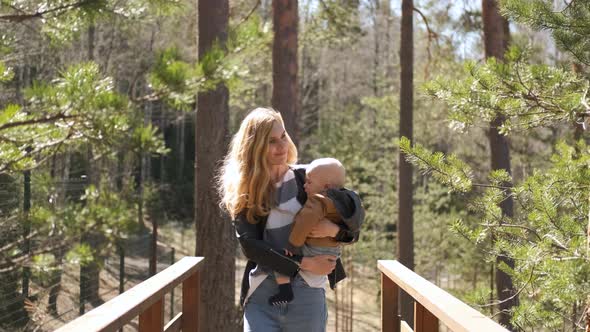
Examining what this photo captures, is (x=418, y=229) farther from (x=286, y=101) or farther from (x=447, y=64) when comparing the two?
(x=286, y=101)

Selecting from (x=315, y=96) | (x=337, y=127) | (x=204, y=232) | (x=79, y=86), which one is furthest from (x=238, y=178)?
(x=315, y=96)

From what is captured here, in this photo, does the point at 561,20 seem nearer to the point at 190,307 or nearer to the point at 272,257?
the point at 272,257

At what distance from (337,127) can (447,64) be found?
6535 mm

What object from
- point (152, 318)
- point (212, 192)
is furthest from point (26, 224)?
point (152, 318)

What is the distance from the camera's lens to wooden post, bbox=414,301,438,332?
2.96 meters

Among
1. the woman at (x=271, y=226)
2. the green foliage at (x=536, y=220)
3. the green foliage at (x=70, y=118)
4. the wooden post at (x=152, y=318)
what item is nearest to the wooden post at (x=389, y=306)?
the green foliage at (x=536, y=220)

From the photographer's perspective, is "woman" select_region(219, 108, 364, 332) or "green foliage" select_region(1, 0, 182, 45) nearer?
"woman" select_region(219, 108, 364, 332)

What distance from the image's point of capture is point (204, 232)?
7910 millimetres

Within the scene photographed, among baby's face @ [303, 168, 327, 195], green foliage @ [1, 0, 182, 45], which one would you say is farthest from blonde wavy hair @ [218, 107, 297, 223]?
green foliage @ [1, 0, 182, 45]

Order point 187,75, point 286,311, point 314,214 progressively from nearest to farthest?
point 314,214, point 286,311, point 187,75

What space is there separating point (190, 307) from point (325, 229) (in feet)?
4.74

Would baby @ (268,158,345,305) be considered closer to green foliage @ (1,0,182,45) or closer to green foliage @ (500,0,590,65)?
green foliage @ (500,0,590,65)

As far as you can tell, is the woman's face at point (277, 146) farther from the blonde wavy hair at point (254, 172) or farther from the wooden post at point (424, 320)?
the wooden post at point (424, 320)

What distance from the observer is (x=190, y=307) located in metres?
3.88
